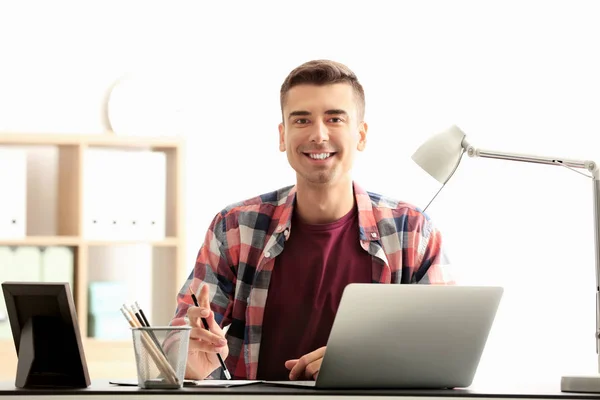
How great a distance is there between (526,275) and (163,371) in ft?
10.1

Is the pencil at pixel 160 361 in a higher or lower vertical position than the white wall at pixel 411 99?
lower

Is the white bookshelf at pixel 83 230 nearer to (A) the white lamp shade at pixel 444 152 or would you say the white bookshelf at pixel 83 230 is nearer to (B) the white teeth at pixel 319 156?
(B) the white teeth at pixel 319 156

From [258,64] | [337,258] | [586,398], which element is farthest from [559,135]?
[586,398]

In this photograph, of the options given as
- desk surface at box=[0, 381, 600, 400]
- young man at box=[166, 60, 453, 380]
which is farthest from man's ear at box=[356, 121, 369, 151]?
desk surface at box=[0, 381, 600, 400]

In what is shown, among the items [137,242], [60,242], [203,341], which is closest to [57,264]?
[60,242]

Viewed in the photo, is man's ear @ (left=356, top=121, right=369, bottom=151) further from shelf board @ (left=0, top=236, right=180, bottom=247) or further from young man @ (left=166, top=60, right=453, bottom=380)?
shelf board @ (left=0, top=236, right=180, bottom=247)

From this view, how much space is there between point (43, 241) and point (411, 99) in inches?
69.9

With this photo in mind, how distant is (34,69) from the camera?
4156 millimetres

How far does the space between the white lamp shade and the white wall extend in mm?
2290

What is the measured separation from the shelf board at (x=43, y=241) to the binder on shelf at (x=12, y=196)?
1.2 inches

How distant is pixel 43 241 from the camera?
12.4ft

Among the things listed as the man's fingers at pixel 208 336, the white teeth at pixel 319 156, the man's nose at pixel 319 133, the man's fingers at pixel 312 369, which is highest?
the man's nose at pixel 319 133

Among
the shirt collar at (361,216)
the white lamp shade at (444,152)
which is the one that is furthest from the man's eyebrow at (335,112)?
the white lamp shade at (444,152)

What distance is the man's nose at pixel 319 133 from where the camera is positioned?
2.22 metres
